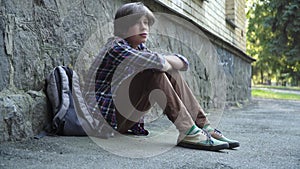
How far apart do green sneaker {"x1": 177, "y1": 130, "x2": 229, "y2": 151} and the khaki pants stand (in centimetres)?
8

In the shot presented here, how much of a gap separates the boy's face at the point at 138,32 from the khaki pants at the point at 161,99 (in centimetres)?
30

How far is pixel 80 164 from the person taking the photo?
5.87 feet

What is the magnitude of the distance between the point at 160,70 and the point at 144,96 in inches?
9.3

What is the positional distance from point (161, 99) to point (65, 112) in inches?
26.2

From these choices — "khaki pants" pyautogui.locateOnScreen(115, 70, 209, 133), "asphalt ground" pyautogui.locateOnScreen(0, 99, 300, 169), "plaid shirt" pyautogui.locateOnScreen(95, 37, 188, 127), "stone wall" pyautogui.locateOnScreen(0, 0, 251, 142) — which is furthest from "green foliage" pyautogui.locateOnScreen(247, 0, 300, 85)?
"plaid shirt" pyautogui.locateOnScreen(95, 37, 188, 127)

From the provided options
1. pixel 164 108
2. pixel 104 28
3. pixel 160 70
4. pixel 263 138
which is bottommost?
pixel 263 138

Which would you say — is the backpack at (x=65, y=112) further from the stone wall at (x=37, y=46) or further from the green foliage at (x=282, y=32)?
the green foliage at (x=282, y=32)

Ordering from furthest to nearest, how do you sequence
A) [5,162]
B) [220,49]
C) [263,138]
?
[220,49] < [263,138] < [5,162]

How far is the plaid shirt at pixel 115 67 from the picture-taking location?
2.30 metres

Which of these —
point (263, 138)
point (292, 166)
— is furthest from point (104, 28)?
point (292, 166)

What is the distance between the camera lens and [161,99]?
7.59 feet

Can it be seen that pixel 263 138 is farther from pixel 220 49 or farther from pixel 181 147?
pixel 220 49

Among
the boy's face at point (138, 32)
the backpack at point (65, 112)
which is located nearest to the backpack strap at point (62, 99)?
the backpack at point (65, 112)

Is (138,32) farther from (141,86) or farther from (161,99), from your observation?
(161,99)
